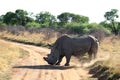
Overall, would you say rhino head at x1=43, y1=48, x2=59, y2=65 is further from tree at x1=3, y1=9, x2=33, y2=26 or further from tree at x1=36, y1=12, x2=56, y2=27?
tree at x1=36, y1=12, x2=56, y2=27

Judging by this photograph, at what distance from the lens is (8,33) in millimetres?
61156

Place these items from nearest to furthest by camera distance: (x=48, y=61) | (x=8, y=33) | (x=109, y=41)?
(x=48, y=61), (x=109, y=41), (x=8, y=33)

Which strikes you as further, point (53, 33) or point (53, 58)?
point (53, 33)

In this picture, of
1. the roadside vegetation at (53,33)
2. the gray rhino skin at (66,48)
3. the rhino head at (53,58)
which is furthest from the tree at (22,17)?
the rhino head at (53,58)

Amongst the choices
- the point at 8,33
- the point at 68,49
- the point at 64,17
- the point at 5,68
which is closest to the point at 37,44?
the point at 8,33

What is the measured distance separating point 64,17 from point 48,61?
90.9m

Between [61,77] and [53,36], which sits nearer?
[61,77]

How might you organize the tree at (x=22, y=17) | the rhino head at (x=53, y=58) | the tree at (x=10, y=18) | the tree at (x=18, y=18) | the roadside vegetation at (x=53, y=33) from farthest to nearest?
the tree at (x=10, y=18)
the tree at (x=22, y=17)
the tree at (x=18, y=18)
the rhino head at (x=53, y=58)
the roadside vegetation at (x=53, y=33)

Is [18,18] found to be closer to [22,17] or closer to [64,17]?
[22,17]

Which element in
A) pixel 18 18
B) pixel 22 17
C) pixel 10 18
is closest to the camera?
pixel 22 17

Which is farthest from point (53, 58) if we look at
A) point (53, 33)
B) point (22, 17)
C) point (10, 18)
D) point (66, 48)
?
point (10, 18)

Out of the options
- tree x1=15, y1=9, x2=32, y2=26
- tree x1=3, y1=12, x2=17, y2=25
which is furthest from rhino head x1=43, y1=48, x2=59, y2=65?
tree x1=3, y1=12, x2=17, y2=25

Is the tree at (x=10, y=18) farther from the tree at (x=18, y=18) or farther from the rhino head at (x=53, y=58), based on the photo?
the rhino head at (x=53, y=58)

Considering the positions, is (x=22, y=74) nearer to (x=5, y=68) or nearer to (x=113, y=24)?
(x=5, y=68)
